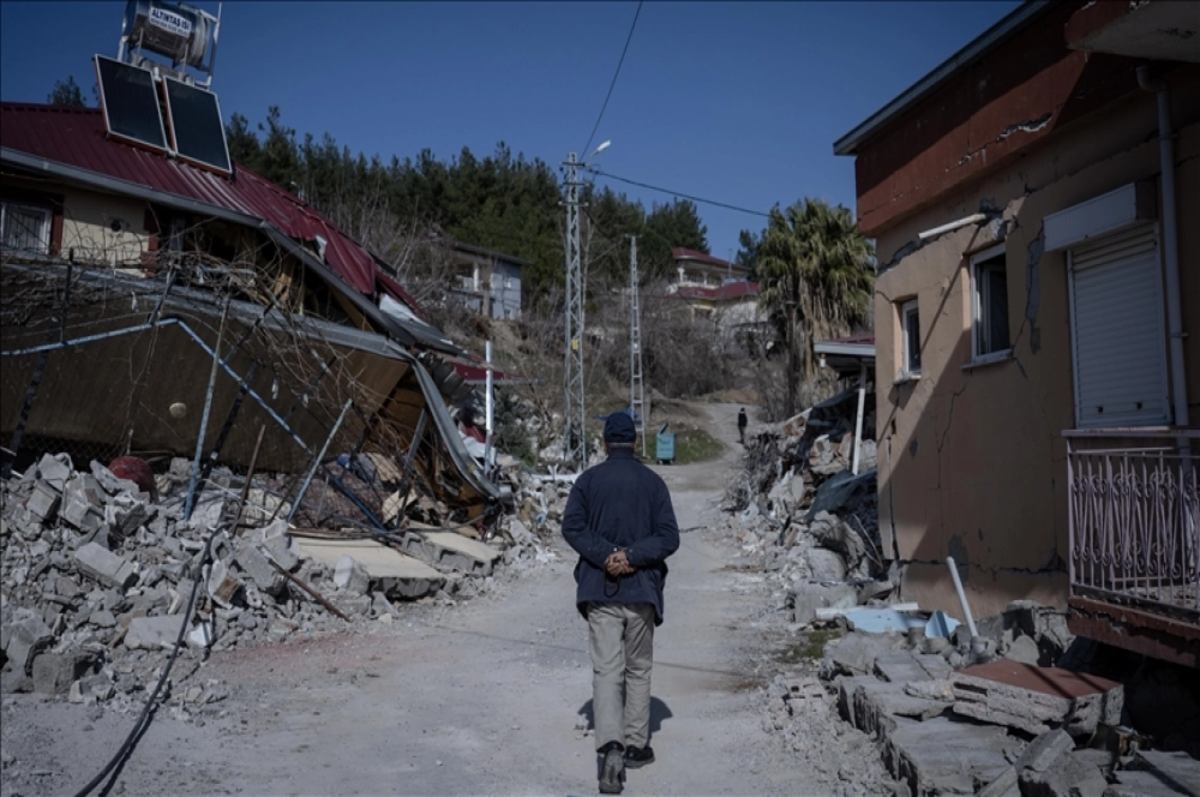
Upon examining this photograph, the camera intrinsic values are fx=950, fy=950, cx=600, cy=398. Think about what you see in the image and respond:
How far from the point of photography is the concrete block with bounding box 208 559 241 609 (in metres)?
8.35

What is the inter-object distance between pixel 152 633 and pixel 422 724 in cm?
263

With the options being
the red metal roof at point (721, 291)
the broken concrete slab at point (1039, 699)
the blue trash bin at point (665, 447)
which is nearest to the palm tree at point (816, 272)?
the blue trash bin at point (665, 447)

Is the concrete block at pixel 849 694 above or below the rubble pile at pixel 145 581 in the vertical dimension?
below

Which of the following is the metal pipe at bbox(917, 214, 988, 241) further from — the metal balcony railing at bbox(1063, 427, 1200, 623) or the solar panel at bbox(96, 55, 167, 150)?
the solar panel at bbox(96, 55, 167, 150)

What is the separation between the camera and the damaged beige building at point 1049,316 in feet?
18.0

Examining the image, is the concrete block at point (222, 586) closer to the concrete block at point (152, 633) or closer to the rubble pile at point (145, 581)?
the rubble pile at point (145, 581)

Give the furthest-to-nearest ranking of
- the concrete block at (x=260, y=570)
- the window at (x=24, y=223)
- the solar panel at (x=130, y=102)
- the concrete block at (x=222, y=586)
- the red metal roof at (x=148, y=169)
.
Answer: the solar panel at (x=130, y=102) < the red metal roof at (x=148, y=169) < the window at (x=24, y=223) < the concrete block at (x=260, y=570) < the concrete block at (x=222, y=586)

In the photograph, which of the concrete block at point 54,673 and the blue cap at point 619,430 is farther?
the concrete block at point 54,673

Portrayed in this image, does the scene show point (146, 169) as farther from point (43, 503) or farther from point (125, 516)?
point (43, 503)

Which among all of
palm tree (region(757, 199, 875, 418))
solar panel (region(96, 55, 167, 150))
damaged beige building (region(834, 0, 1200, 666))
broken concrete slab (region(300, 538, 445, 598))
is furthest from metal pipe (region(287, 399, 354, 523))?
palm tree (region(757, 199, 875, 418))

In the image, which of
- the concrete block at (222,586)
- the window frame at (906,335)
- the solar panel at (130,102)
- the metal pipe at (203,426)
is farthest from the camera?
the solar panel at (130,102)

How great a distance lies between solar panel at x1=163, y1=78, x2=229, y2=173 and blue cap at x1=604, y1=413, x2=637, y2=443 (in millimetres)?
13776

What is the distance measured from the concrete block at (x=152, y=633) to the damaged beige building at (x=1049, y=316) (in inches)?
257

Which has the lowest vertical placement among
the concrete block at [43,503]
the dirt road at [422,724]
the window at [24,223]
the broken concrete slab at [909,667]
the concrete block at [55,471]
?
the dirt road at [422,724]
